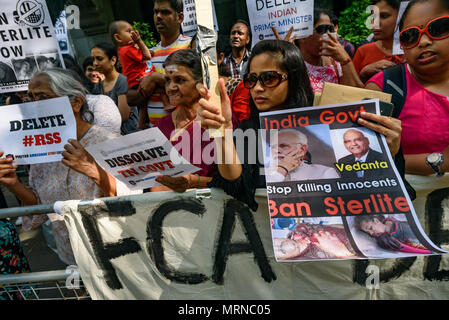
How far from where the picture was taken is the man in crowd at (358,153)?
155cm

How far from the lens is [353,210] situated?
1.52 m

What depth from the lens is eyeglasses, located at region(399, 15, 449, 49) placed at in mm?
1665

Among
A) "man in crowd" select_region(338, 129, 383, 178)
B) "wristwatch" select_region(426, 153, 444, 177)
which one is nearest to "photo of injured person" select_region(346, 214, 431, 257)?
"man in crowd" select_region(338, 129, 383, 178)

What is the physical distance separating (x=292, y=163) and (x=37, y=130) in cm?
148

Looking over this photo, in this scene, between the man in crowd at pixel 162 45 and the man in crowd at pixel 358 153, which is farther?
the man in crowd at pixel 162 45

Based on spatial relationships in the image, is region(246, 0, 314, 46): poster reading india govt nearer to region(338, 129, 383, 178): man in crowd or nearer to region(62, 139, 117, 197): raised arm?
region(338, 129, 383, 178): man in crowd

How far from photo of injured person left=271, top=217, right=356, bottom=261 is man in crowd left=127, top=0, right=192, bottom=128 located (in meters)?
2.16

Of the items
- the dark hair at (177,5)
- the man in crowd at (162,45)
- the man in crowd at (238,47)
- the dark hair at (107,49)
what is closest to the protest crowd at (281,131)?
the man in crowd at (162,45)

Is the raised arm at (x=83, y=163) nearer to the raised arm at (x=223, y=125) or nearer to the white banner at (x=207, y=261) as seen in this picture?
the white banner at (x=207, y=261)

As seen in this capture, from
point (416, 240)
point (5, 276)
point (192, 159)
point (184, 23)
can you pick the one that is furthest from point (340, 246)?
point (184, 23)

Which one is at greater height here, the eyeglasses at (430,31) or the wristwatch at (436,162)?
the eyeglasses at (430,31)

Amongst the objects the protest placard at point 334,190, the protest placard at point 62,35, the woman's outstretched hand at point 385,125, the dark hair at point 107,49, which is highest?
the protest placard at point 62,35

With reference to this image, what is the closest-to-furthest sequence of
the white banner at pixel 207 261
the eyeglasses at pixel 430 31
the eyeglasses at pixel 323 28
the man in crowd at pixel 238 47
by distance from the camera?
1. the eyeglasses at pixel 430 31
2. the white banner at pixel 207 261
3. the eyeglasses at pixel 323 28
4. the man in crowd at pixel 238 47

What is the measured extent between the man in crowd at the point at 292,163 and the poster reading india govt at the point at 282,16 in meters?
1.48
